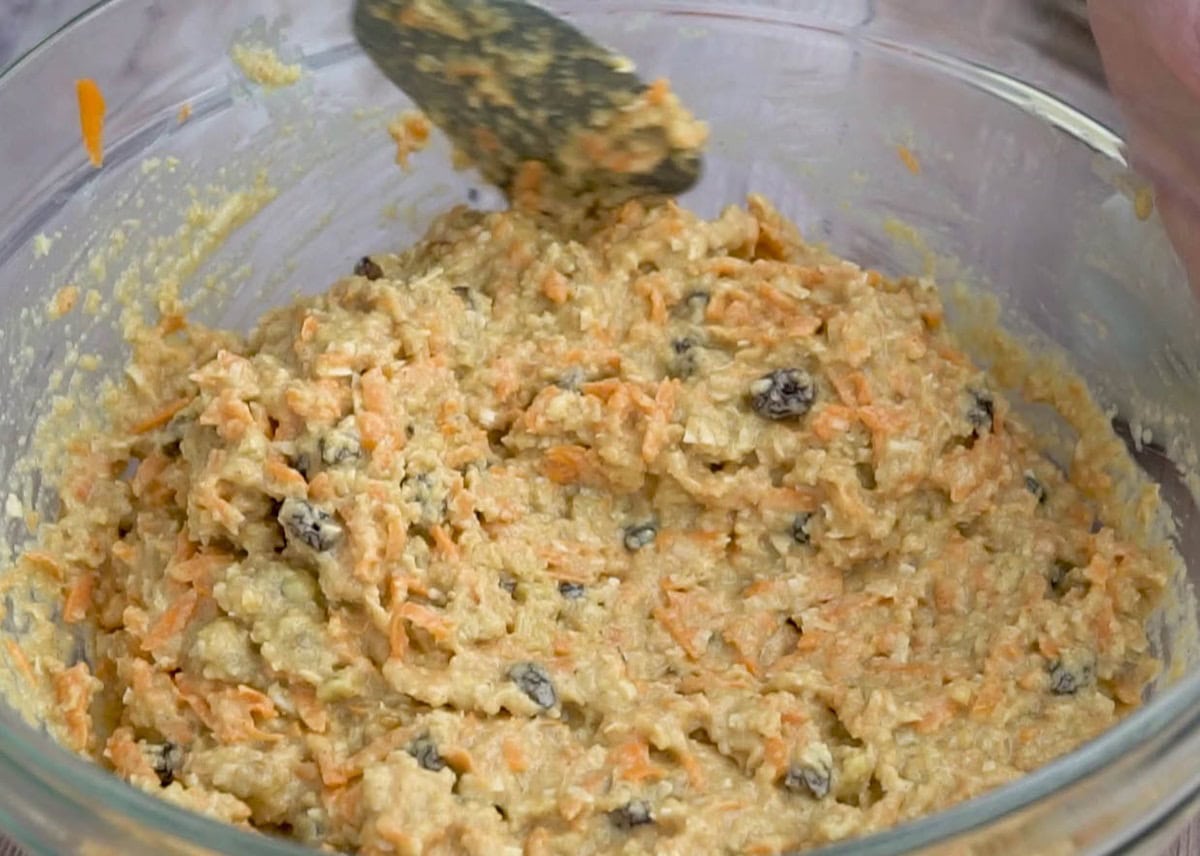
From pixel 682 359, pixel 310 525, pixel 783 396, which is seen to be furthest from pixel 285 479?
pixel 783 396

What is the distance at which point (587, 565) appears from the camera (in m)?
1.95

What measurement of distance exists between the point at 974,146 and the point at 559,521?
3.45 feet

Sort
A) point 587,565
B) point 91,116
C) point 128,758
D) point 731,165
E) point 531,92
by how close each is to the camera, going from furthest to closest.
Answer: point 731,165 → point 91,116 → point 531,92 → point 587,565 → point 128,758

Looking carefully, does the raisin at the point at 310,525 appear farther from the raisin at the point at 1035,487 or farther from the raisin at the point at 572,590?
the raisin at the point at 1035,487

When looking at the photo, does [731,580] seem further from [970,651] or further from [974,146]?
[974,146]

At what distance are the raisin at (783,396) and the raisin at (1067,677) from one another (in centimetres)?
52

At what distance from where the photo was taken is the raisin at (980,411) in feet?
6.89

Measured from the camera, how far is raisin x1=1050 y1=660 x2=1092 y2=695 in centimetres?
182

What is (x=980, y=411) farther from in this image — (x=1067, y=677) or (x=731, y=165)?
(x=731, y=165)

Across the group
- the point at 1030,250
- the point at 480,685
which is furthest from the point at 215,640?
the point at 1030,250

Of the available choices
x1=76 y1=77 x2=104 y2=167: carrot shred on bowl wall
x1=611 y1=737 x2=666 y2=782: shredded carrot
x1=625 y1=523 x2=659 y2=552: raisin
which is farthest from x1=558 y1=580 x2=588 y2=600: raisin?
x1=76 y1=77 x2=104 y2=167: carrot shred on bowl wall

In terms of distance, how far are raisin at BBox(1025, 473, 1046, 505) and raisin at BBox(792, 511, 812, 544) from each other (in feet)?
1.30

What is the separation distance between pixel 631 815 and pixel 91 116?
1465 mm

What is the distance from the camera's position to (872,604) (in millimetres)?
1944
